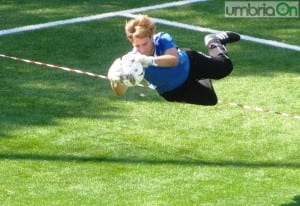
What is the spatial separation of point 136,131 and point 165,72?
2.29 metres

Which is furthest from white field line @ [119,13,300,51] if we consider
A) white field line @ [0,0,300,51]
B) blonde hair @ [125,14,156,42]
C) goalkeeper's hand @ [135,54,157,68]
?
goalkeeper's hand @ [135,54,157,68]

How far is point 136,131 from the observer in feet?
46.2

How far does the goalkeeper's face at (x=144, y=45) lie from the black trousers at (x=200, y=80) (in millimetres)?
553

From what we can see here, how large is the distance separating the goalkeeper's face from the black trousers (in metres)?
0.55

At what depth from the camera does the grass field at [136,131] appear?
40.0 ft

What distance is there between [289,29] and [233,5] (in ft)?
5.55

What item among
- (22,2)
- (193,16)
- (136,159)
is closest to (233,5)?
(193,16)

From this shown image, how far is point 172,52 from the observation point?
38.6ft

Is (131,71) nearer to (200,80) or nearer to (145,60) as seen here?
(145,60)

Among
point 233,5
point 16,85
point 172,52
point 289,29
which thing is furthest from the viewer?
point 233,5

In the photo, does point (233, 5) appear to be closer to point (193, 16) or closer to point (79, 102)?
point (193, 16)

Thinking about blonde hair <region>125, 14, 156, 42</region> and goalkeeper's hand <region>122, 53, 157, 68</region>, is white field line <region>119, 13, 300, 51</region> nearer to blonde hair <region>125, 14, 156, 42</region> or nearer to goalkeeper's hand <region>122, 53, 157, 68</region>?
blonde hair <region>125, 14, 156, 42</region>

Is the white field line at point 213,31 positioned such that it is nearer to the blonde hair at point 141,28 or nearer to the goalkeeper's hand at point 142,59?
the blonde hair at point 141,28

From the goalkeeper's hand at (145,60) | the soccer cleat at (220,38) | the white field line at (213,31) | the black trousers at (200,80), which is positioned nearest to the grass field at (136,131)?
the white field line at (213,31)
